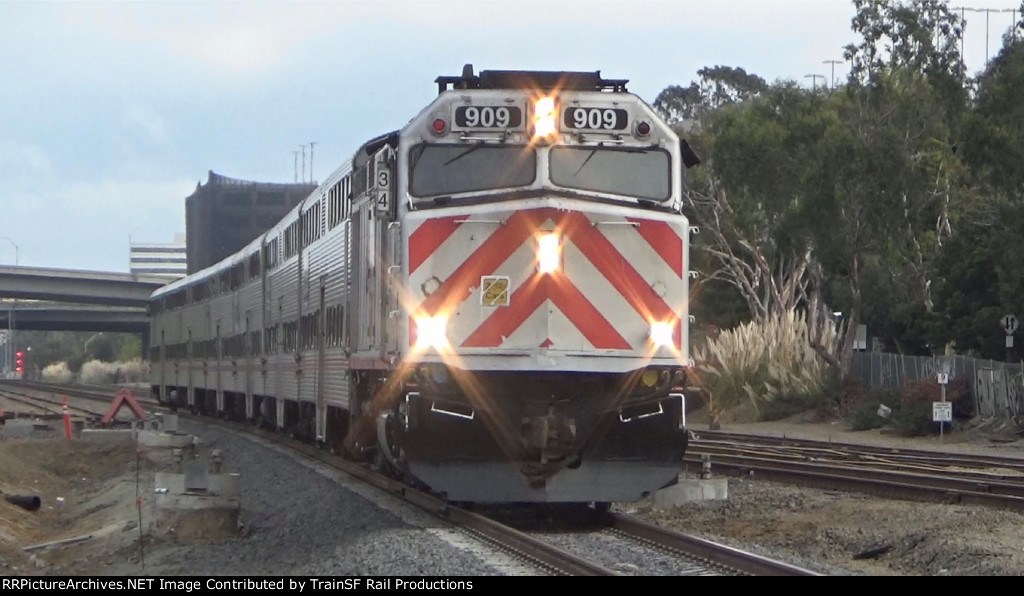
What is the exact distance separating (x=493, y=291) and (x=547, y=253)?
548 mm

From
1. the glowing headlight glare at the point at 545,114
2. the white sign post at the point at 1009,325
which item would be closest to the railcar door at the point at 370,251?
the glowing headlight glare at the point at 545,114

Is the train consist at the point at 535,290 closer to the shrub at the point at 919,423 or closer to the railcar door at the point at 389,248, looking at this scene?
the railcar door at the point at 389,248

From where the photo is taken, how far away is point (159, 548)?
515 inches

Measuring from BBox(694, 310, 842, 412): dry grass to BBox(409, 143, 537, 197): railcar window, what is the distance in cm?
2866

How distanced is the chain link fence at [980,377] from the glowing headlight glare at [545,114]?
21.4 m

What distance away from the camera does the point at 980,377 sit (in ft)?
108

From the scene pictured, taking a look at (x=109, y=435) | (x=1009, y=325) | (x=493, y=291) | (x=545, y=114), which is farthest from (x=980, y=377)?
(x=493, y=291)

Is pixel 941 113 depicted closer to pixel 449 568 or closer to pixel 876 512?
pixel 876 512

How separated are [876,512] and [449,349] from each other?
15.8 feet

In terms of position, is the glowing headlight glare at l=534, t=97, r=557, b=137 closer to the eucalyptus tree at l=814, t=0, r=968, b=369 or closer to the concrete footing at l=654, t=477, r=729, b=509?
the concrete footing at l=654, t=477, r=729, b=509

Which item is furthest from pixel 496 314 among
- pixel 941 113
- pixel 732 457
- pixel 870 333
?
pixel 870 333

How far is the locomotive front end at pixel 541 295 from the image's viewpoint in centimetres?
1183

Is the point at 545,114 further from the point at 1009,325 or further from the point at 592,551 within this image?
the point at 1009,325

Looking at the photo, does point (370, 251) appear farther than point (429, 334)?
Yes
